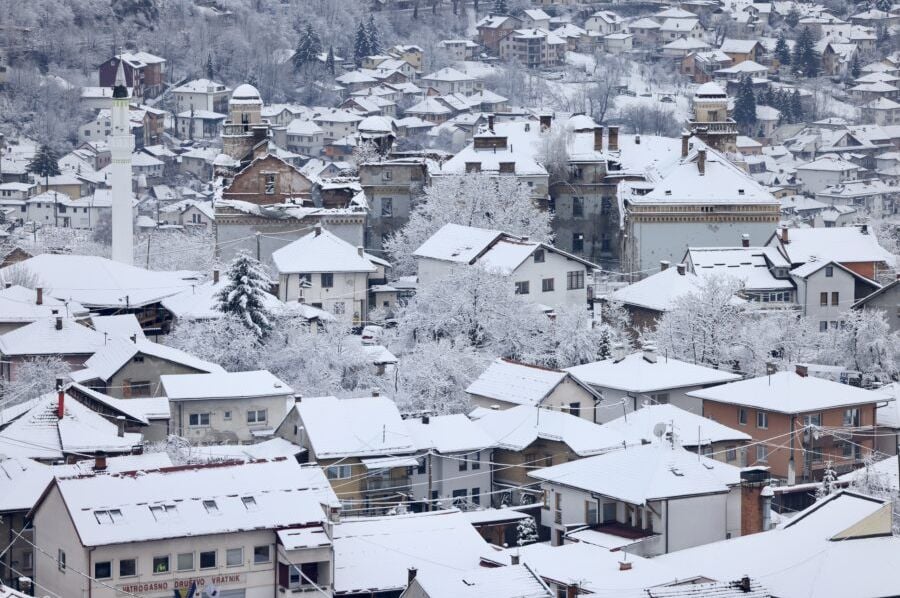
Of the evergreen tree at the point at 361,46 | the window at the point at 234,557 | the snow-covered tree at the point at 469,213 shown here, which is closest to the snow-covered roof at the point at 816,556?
the window at the point at 234,557

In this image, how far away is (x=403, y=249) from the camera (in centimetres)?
7156

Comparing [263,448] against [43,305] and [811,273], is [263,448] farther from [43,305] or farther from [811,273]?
[811,273]

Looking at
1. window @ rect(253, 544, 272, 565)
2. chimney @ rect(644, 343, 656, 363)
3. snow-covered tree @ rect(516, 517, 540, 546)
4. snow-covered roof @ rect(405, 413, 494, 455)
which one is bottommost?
snow-covered tree @ rect(516, 517, 540, 546)

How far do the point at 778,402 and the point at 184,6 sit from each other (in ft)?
348

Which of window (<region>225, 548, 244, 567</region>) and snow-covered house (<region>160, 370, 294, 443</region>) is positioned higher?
snow-covered house (<region>160, 370, 294, 443</region>)

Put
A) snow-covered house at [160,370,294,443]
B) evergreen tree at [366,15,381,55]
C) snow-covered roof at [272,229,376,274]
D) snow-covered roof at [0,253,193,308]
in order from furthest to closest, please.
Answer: evergreen tree at [366,15,381,55] → snow-covered roof at [272,229,376,274] → snow-covered roof at [0,253,193,308] → snow-covered house at [160,370,294,443]

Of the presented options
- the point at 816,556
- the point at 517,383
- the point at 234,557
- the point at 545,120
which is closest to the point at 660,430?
the point at 816,556

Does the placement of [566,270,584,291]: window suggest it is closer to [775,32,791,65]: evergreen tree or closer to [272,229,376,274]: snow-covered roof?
[272,229,376,274]: snow-covered roof

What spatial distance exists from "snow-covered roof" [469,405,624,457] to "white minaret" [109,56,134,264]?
83.9 feet

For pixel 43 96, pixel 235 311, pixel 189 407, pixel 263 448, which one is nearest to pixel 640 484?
pixel 263 448

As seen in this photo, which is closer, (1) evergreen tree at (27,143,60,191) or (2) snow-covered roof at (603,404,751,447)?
(2) snow-covered roof at (603,404,751,447)

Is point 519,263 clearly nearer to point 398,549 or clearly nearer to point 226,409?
point 226,409

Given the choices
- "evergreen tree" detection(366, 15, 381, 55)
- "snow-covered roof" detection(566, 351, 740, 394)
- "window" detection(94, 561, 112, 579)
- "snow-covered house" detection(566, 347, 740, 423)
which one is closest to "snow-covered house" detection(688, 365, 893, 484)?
"snow-covered house" detection(566, 347, 740, 423)

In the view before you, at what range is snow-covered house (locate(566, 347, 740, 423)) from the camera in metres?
53.8
